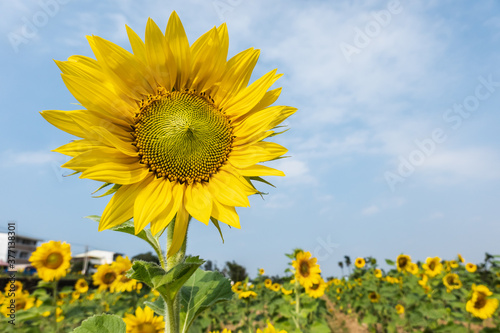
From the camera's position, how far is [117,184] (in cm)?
151

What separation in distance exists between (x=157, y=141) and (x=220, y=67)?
460 millimetres

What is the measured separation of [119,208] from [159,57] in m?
0.69

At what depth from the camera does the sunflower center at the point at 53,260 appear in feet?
19.3

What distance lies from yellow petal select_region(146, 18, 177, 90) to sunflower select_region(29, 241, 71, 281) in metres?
5.24

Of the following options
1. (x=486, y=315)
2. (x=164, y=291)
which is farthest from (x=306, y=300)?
(x=164, y=291)

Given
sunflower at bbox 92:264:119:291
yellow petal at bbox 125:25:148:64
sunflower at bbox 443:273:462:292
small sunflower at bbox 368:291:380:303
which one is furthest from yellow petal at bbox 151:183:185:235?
small sunflower at bbox 368:291:380:303

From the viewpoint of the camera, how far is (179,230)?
146cm

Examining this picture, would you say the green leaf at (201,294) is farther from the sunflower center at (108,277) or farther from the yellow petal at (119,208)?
the sunflower center at (108,277)

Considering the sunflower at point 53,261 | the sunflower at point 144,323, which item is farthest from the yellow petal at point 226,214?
the sunflower at point 53,261

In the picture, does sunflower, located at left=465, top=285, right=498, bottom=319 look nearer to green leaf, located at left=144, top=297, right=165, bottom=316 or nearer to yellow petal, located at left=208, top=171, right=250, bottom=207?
green leaf, located at left=144, top=297, right=165, bottom=316

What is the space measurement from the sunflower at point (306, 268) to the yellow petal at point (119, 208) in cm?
616

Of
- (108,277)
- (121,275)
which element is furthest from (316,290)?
(108,277)

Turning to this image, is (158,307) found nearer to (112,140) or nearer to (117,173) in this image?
(117,173)

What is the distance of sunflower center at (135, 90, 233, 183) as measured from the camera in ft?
5.36
